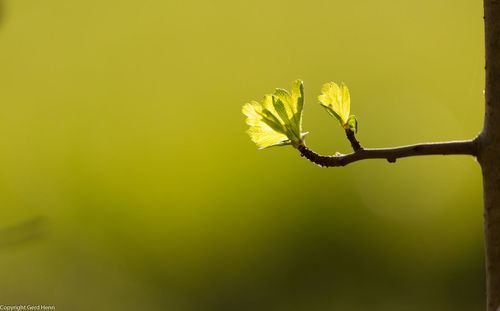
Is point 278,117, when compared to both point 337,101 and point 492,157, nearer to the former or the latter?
point 337,101

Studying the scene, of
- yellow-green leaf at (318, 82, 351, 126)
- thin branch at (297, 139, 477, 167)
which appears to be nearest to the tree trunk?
thin branch at (297, 139, 477, 167)

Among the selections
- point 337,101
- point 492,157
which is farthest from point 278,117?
point 492,157

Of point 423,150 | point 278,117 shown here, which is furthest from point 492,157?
point 278,117

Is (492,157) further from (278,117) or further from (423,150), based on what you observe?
(278,117)

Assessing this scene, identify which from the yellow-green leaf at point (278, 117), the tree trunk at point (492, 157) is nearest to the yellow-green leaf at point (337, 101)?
the yellow-green leaf at point (278, 117)

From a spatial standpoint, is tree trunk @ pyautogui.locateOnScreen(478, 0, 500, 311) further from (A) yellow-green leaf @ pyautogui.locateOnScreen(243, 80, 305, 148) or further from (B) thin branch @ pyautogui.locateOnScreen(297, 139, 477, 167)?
(A) yellow-green leaf @ pyautogui.locateOnScreen(243, 80, 305, 148)

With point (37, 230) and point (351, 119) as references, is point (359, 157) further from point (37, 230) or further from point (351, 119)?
point (37, 230)

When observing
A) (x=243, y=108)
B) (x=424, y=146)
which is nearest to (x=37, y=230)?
(x=243, y=108)

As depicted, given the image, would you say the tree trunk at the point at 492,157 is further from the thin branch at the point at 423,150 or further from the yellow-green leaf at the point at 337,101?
the yellow-green leaf at the point at 337,101
